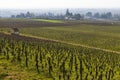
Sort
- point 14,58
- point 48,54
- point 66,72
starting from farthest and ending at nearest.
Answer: point 48,54 → point 14,58 → point 66,72

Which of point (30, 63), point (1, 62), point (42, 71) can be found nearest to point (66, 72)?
point (42, 71)

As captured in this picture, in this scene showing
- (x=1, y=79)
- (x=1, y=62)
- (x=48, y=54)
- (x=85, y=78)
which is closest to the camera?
(x=1, y=79)

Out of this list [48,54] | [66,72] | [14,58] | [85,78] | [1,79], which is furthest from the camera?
[48,54]

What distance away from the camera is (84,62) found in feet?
146

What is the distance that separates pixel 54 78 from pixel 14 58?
Answer: 11.5m

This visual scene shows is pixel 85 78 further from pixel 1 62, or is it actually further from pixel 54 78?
pixel 1 62

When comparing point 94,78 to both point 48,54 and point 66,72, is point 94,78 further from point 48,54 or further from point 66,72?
point 48,54

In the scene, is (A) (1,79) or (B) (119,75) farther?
(B) (119,75)

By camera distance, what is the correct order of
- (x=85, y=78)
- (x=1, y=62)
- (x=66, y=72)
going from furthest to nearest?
(x=1, y=62) → (x=66, y=72) → (x=85, y=78)

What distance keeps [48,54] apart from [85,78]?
52.2ft

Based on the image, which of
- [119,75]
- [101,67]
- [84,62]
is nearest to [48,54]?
[84,62]

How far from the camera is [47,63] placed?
134 ft

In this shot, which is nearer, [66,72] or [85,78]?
[85,78]

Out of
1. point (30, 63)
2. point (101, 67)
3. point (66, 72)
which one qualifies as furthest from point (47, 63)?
point (101, 67)
